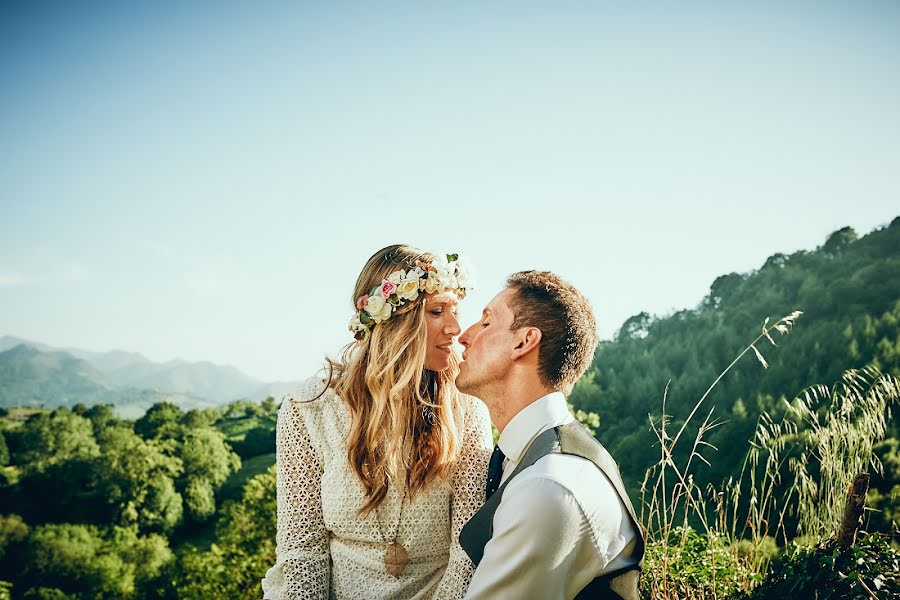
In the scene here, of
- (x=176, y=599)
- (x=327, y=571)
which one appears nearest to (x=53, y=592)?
(x=176, y=599)

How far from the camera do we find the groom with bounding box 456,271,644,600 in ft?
6.51

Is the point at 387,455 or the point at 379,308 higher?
the point at 379,308

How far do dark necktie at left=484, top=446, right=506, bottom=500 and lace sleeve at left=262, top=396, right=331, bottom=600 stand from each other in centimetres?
98

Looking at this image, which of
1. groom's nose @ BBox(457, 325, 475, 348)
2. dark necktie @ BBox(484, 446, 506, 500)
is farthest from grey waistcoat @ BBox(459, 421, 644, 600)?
groom's nose @ BBox(457, 325, 475, 348)

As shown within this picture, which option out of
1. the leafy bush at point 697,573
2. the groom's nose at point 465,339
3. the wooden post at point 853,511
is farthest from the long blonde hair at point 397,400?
the wooden post at point 853,511

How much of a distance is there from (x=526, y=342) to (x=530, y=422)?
410 millimetres

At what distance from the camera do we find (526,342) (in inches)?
111

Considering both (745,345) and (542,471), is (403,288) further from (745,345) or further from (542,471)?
(745,345)

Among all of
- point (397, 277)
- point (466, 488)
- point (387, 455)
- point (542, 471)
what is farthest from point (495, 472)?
point (397, 277)

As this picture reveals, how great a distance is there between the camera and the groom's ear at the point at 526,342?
281 centimetres

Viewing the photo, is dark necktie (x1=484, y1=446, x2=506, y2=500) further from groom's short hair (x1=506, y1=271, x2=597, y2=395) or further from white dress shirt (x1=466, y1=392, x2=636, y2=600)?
white dress shirt (x1=466, y1=392, x2=636, y2=600)

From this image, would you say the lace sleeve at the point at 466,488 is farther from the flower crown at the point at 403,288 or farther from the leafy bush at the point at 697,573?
the leafy bush at the point at 697,573

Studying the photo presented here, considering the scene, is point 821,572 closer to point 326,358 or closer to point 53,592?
point 326,358

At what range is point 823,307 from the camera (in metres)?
20.9
